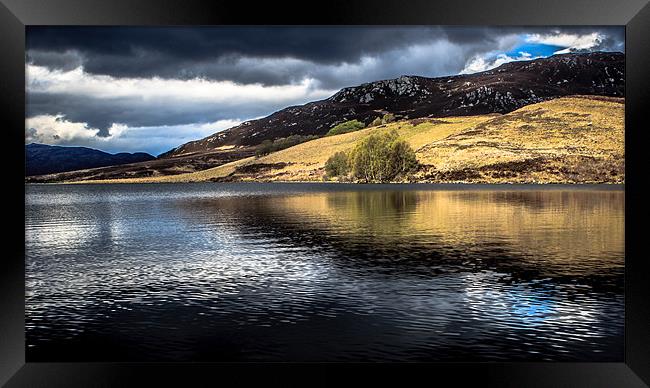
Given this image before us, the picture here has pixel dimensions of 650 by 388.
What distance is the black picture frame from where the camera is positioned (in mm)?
8883

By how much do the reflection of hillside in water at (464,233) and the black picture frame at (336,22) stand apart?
18340 mm

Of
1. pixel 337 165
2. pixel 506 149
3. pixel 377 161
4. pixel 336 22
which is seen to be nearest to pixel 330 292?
pixel 336 22

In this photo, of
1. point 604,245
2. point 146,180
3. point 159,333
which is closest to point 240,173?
point 146,180

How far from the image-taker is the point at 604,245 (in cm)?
3453

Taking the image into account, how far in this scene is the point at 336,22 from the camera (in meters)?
9.14

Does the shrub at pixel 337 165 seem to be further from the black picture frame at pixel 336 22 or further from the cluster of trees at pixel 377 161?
the black picture frame at pixel 336 22

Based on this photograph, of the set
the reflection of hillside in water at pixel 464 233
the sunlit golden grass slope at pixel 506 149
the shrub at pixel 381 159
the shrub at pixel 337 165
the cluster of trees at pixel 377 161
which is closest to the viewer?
the reflection of hillside in water at pixel 464 233

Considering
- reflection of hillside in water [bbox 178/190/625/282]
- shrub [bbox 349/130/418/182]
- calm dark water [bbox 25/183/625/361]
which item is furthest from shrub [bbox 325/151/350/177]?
calm dark water [bbox 25/183/625/361]

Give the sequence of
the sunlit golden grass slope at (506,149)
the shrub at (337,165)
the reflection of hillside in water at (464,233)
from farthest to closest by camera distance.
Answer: the shrub at (337,165)
the sunlit golden grass slope at (506,149)
the reflection of hillside in water at (464,233)

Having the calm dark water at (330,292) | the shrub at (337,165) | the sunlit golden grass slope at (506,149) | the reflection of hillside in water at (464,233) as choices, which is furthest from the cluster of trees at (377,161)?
the calm dark water at (330,292)

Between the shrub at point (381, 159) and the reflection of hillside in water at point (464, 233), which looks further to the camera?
the shrub at point (381, 159)

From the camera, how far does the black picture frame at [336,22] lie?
8.88 metres

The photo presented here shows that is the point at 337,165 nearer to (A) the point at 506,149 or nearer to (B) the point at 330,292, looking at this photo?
(A) the point at 506,149
